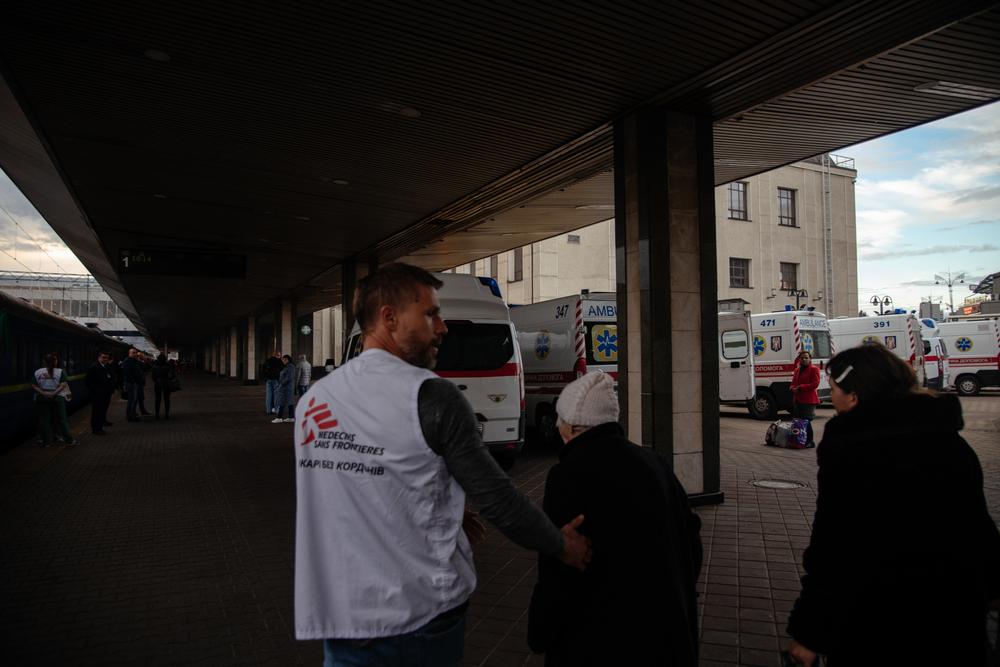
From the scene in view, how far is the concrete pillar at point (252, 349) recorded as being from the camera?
1692 inches

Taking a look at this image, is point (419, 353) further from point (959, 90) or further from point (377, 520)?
point (959, 90)

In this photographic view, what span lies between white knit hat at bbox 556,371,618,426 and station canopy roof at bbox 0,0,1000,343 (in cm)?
444

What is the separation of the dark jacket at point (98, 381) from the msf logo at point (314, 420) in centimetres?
1524

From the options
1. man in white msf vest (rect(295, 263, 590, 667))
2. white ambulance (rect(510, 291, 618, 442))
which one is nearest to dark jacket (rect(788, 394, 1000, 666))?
man in white msf vest (rect(295, 263, 590, 667))

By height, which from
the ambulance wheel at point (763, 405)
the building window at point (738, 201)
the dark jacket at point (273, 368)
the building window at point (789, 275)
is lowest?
the ambulance wheel at point (763, 405)

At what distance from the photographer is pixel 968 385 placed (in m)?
25.4

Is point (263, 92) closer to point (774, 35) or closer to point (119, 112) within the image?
point (119, 112)

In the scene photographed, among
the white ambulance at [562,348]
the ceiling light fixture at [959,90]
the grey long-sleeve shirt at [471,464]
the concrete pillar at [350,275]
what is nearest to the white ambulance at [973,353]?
the white ambulance at [562,348]

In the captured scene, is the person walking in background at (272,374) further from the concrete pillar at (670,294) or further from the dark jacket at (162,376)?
the concrete pillar at (670,294)

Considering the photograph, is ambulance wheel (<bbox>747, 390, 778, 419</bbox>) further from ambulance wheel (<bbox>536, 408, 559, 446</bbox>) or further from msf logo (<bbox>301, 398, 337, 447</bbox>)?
msf logo (<bbox>301, 398, 337, 447</bbox>)

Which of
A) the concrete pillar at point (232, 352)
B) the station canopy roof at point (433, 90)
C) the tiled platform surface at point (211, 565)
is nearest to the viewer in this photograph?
the tiled platform surface at point (211, 565)

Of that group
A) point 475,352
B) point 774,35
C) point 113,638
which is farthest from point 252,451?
point 774,35

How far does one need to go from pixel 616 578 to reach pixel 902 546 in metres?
0.90

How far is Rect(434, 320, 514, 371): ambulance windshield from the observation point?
9.88 m
